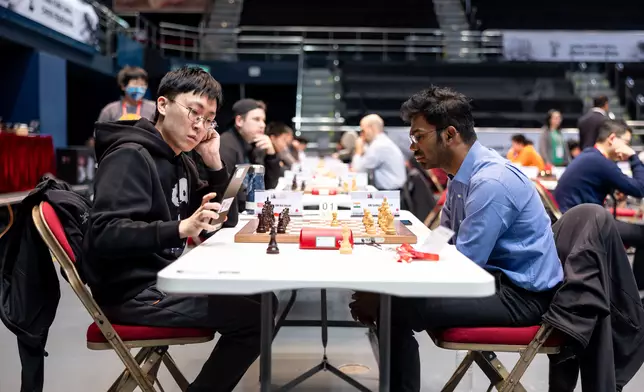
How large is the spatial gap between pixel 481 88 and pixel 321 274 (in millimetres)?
12683

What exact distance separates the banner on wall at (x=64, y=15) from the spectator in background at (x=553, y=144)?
6633 millimetres

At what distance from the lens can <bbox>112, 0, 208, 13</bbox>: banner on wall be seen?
13188 mm

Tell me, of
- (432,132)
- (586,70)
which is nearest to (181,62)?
(586,70)

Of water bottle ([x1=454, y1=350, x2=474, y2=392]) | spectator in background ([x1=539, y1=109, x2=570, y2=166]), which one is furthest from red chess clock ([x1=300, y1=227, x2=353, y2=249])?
A: spectator in background ([x1=539, y1=109, x2=570, y2=166])

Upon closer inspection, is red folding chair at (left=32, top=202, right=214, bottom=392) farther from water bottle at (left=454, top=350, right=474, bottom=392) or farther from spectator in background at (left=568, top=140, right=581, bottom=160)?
spectator in background at (left=568, top=140, right=581, bottom=160)

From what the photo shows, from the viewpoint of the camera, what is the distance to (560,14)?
652 inches

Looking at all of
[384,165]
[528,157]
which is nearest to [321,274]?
[384,165]

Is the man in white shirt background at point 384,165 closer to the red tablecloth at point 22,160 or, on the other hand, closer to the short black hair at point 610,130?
the short black hair at point 610,130

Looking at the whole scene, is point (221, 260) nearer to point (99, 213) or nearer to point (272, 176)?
point (99, 213)

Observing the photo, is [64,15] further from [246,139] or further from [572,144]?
[572,144]

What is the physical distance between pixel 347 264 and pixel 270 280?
0.25 meters

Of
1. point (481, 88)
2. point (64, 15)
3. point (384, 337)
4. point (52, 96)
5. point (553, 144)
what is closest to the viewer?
point (384, 337)

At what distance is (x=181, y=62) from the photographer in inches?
552

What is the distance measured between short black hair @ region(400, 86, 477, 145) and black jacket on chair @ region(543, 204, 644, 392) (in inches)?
17.4
